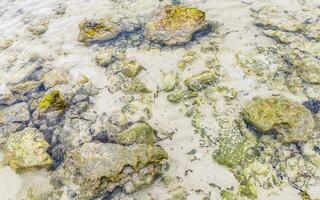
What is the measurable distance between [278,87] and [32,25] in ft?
19.4

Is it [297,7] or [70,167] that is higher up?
[297,7]

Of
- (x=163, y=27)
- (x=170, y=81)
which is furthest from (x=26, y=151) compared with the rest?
(x=163, y=27)

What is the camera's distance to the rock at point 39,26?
308 inches

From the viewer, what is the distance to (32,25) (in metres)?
8.04

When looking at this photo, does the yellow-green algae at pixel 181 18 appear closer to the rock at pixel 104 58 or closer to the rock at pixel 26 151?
the rock at pixel 104 58

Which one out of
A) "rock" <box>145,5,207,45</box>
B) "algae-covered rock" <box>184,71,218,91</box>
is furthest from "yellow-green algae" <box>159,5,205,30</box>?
"algae-covered rock" <box>184,71,218,91</box>

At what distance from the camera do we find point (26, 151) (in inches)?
198

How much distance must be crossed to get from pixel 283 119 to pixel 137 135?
2.11 metres

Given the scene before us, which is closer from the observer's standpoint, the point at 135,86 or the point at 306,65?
the point at 306,65

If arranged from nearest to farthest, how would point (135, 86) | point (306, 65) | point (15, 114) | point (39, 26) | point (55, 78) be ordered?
1. point (306, 65)
2. point (15, 114)
3. point (135, 86)
4. point (55, 78)
5. point (39, 26)

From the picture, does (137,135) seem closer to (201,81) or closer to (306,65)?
(201,81)

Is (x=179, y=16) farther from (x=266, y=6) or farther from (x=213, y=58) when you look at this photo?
(x=266, y=6)

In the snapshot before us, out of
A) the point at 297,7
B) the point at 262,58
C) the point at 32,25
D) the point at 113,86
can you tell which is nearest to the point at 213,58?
the point at 262,58

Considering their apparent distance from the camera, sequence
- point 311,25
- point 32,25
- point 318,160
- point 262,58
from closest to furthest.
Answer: point 318,160
point 262,58
point 311,25
point 32,25
